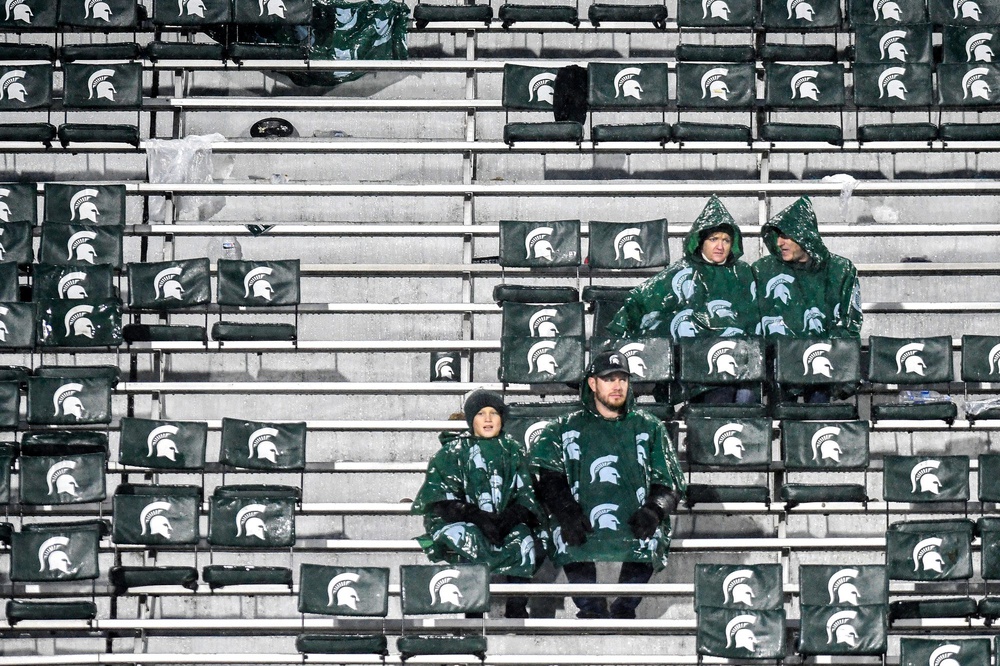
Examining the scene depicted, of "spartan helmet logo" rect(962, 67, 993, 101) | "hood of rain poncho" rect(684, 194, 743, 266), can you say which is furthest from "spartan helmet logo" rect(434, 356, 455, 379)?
"spartan helmet logo" rect(962, 67, 993, 101)

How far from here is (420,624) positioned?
6.27 meters

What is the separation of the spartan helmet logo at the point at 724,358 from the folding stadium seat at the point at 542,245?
0.98m

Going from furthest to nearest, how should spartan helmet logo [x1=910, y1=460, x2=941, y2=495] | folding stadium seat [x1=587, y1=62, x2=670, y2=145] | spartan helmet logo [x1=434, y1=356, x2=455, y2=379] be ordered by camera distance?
folding stadium seat [x1=587, y1=62, x2=670, y2=145] → spartan helmet logo [x1=434, y1=356, x2=455, y2=379] → spartan helmet logo [x1=910, y1=460, x2=941, y2=495]

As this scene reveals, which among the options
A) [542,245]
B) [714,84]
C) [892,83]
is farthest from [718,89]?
[542,245]

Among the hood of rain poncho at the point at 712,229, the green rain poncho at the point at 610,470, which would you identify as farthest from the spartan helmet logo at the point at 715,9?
the green rain poncho at the point at 610,470

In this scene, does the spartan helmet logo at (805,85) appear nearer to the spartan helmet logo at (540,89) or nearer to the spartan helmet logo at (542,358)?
the spartan helmet logo at (540,89)

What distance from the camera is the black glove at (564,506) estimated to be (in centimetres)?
562

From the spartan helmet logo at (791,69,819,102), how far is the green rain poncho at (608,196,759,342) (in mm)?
1341

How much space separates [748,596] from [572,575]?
0.74 metres

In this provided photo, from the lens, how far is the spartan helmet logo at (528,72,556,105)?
303 inches

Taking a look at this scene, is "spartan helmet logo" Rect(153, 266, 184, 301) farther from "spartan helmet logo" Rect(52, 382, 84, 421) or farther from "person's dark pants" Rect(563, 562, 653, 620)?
"person's dark pants" Rect(563, 562, 653, 620)

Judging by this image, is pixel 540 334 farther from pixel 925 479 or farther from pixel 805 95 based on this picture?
pixel 805 95

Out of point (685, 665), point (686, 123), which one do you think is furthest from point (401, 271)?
point (685, 665)

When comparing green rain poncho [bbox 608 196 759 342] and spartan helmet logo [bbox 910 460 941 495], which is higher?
green rain poncho [bbox 608 196 759 342]
